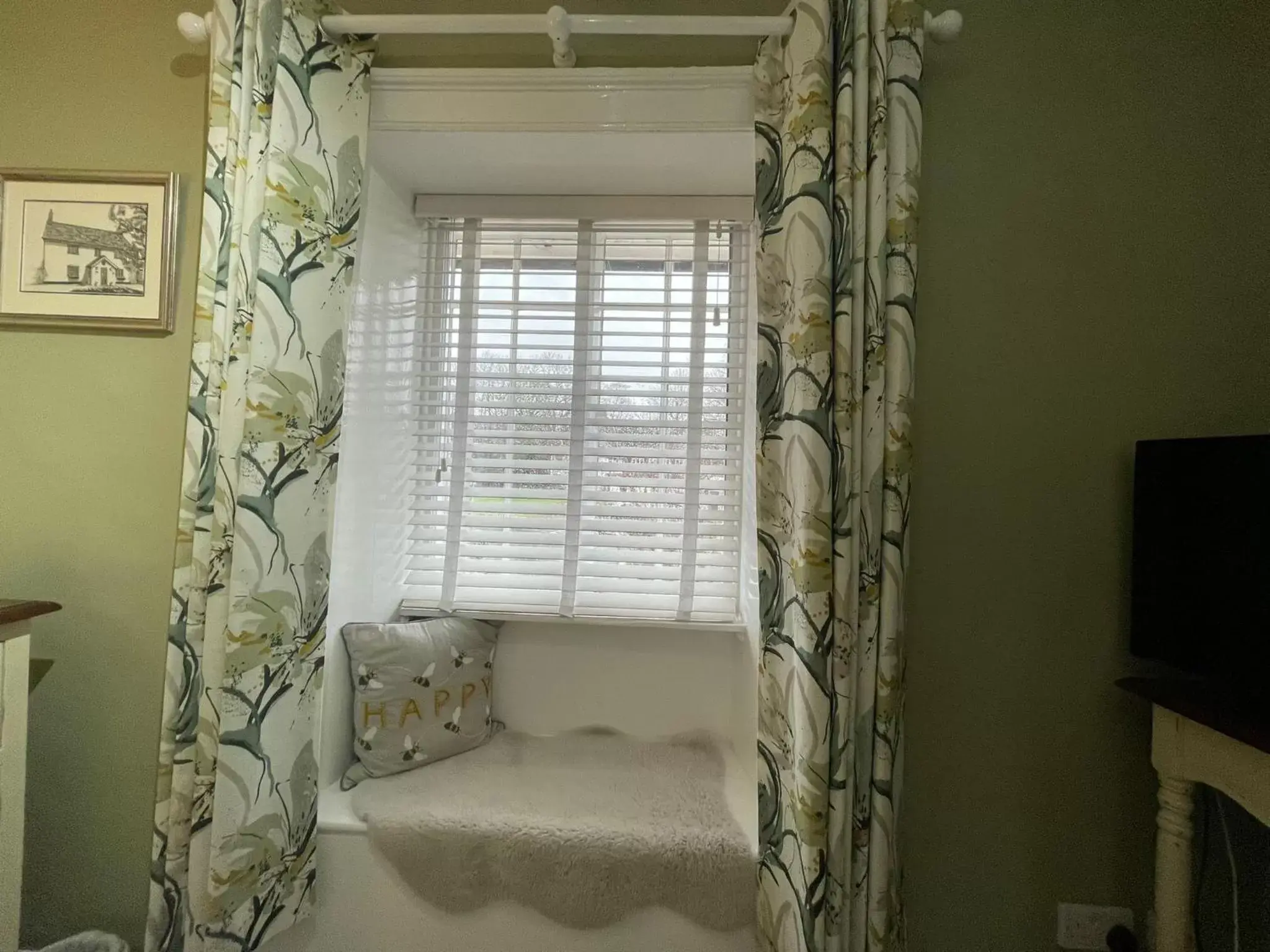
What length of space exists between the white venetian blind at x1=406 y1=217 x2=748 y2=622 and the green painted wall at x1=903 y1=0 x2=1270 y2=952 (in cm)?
60

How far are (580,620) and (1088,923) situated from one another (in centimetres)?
134

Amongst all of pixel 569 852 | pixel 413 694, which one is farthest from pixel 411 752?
pixel 569 852

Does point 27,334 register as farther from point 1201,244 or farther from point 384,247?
point 1201,244

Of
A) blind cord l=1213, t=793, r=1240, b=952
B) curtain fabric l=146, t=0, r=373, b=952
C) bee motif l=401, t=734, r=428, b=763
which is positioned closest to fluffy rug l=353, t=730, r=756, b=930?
bee motif l=401, t=734, r=428, b=763

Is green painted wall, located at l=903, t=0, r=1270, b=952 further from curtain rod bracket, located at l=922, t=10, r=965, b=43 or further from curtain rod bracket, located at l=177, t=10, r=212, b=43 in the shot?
curtain rod bracket, located at l=177, t=10, r=212, b=43

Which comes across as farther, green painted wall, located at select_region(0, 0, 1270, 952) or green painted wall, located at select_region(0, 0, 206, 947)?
green painted wall, located at select_region(0, 0, 206, 947)

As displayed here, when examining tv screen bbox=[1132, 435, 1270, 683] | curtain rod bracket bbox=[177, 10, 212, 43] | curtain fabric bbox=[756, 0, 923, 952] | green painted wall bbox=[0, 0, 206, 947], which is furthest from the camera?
green painted wall bbox=[0, 0, 206, 947]

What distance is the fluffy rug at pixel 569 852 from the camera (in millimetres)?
1305

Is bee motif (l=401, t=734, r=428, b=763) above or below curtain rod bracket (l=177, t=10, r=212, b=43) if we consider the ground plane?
below

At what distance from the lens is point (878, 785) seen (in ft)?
3.92

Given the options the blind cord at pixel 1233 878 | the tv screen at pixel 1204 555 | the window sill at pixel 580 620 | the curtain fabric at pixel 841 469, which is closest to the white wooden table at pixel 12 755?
the window sill at pixel 580 620

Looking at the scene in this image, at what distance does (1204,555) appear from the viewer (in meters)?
1.15

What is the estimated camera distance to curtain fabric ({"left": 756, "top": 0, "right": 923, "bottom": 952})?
1.17 metres

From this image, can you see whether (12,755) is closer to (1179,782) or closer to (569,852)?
(569,852)
